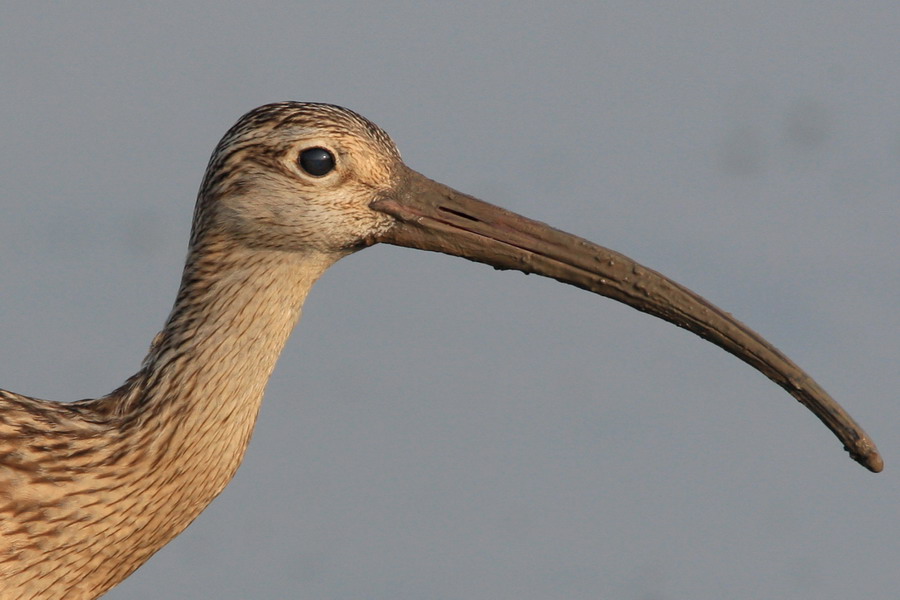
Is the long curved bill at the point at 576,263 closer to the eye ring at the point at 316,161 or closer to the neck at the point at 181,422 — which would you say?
the eye ring at the point at 316,161

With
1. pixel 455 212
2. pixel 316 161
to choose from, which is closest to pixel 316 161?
pixel 316 161

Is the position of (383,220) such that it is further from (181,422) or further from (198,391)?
(181,422)

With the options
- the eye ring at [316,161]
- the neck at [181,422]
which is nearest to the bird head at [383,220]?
the eye ring at [316,161]

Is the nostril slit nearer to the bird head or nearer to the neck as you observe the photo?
the bird head

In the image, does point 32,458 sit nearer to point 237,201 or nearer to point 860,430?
point 237,201

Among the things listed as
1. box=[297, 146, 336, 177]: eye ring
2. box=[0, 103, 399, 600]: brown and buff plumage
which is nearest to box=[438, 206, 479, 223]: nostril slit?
box=[0, 103, 399, 600]: brown and buff plumage

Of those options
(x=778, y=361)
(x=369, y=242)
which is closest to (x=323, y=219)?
(x=369, y=242)
